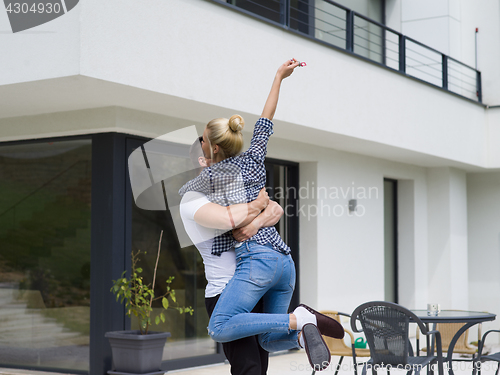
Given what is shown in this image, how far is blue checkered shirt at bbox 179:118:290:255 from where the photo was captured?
103 inches

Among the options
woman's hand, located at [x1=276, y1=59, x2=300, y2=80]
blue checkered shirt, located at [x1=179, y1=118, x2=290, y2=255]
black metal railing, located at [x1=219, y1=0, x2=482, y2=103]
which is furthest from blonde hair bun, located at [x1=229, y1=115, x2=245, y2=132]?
black metal railing, located at [x1=219, y1=0, x2=482, y2=103]

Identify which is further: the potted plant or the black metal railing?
the black metal railing

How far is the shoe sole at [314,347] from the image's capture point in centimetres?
247

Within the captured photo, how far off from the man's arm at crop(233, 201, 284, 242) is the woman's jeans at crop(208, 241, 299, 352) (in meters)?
0.04

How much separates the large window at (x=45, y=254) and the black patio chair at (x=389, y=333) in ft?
8.72

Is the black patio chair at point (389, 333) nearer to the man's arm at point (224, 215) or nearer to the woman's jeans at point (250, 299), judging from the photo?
the woman's jeans at point (250, 299)

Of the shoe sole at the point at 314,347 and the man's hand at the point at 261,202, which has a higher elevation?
the man's hand at the point at 261,202

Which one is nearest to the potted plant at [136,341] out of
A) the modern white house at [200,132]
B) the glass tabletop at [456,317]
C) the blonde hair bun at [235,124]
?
the modern white house at [200,132]

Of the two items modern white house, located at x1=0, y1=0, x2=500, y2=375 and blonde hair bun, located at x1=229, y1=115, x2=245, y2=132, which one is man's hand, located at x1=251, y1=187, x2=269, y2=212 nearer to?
blonde hair bun, located at x1=229, y1=115, x2=245, y2=132

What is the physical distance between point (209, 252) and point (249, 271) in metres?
0.21

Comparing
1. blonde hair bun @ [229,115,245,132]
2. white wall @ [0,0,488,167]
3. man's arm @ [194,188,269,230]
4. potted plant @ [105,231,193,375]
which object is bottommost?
potted plant @ [105,231,193,375]

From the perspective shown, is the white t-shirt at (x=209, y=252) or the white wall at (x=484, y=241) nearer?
the white t-shirt at (x=209, y=252)

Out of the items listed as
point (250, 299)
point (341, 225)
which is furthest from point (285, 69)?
point (341, 225)

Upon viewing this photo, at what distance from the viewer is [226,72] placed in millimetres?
5574
